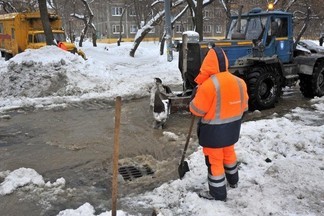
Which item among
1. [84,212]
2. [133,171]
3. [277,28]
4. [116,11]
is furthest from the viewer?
[116,11]

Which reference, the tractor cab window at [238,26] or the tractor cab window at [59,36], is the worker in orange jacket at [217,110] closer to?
the tractor cab window at [238,26]

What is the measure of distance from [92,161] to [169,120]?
299 cm

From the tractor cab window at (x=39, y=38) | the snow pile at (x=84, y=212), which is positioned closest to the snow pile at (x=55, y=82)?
the snow pile at (x=84, y=212)

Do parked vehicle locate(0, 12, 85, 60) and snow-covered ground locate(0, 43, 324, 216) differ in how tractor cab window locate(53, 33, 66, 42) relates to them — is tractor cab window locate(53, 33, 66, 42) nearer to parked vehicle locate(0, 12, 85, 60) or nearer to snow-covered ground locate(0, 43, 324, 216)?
parked vehicle locate(0, 12, 85, 60)

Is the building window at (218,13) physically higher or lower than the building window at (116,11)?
lower

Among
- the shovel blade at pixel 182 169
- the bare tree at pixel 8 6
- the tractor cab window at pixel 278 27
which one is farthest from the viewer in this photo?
the bare tree at pixel 8 6

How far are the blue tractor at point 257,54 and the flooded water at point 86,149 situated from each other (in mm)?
660

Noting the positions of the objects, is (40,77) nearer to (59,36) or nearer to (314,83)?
(314,83)

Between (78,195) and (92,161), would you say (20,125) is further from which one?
(78,195)

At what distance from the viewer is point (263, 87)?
9.68m

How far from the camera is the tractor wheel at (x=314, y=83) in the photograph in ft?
35.4

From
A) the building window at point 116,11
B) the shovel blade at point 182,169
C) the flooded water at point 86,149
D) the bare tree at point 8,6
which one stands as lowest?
the flooded water at point 86,149

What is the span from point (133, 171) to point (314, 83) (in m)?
7.23

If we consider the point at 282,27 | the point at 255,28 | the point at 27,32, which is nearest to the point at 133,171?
the point at 255,28
